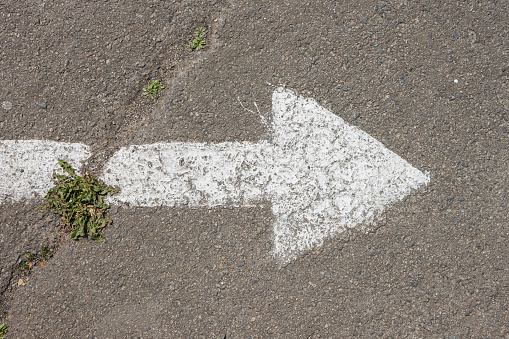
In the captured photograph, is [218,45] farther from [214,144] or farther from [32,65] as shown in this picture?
[32,65]

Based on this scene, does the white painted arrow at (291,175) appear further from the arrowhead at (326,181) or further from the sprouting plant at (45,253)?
the sprouting plant at (45,253)

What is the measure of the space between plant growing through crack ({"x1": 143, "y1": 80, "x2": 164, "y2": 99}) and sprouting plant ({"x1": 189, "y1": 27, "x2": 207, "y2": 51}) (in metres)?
0.34

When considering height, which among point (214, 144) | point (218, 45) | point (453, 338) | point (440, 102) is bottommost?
point (453, 338)

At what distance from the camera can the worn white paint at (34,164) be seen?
2.12 meters

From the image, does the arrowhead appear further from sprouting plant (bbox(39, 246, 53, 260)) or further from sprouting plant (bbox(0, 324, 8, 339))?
sprouting plant (bbox(0, 324, 8, 339))

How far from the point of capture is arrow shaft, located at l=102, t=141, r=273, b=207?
2.07 m

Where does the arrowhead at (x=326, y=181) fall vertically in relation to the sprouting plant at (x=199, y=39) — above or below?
below

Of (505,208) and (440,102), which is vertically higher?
(440,102)

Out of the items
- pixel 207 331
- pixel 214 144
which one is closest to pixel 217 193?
pixel 214 144

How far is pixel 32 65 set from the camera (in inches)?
85.0

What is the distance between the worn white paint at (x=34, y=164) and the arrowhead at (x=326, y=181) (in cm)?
144

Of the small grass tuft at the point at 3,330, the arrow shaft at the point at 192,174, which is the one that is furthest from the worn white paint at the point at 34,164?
the small grass tuft at the point at 3,330

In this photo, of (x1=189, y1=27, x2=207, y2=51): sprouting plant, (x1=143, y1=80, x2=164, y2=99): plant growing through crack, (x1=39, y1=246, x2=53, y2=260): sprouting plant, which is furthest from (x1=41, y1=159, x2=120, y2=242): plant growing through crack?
(x1=189, y1=27, x2=207, y2=51): sprouting plant

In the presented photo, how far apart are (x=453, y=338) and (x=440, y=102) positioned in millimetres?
1636
